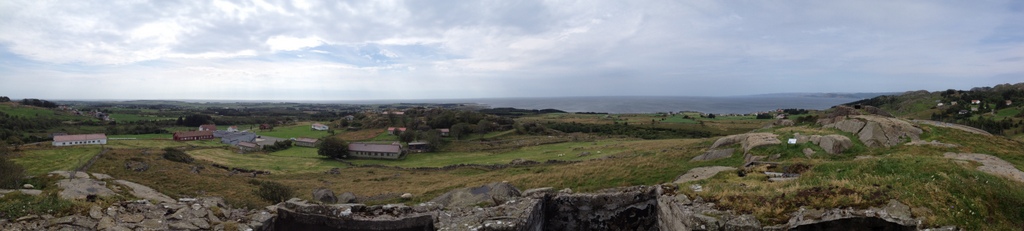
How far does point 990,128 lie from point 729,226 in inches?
2268

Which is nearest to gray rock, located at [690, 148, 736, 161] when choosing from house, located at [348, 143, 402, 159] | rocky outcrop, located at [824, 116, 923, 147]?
rocky outcrop, located at [824, 116, 923, 147]

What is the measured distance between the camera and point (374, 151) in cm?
5334

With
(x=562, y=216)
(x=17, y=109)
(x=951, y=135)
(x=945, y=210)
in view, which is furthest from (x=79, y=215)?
(x=17, y=109)

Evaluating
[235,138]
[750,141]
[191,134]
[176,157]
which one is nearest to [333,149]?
[176,157]

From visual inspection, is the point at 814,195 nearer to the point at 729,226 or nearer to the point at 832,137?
the point at 729,226

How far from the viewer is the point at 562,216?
12.6m

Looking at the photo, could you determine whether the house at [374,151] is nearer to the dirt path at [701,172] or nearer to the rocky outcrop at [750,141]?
the rocky outcrop at [750,141]

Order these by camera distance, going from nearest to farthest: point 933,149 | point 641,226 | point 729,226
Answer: point 729,226
point 641,226
point 933,149

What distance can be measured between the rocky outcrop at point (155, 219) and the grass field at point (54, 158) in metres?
29.6

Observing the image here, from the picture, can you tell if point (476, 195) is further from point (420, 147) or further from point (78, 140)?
point (78, 140)

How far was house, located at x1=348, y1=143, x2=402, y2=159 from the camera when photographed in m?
52.3

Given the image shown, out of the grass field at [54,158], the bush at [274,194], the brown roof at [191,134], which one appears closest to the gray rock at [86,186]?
the bush at [274,194]

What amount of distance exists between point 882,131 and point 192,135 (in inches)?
3603

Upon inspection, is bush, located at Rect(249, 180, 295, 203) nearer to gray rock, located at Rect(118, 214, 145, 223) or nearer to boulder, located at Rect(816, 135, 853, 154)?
gray rock, located at Rect(118, 214, 145, 223)
